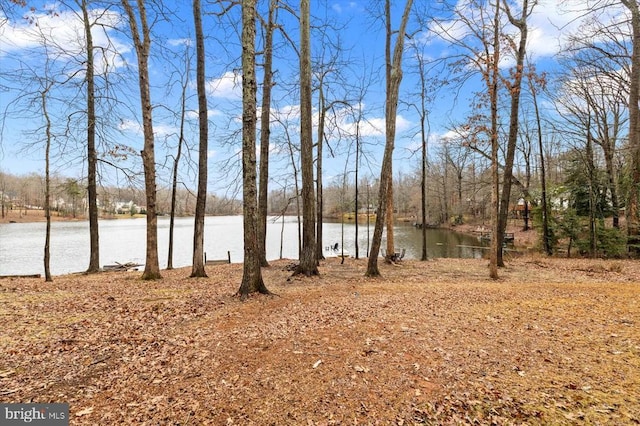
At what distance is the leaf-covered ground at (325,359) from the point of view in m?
2.67

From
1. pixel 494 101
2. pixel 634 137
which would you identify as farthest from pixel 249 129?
pixel 634 137

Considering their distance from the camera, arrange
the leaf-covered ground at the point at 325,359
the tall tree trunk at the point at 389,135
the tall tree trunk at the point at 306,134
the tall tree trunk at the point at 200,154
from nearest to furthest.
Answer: the leaf-covered ground at the point at 325,359 → the tall tree trunk at the point at 306,134 → the tall tree trunk at the point at 389,135 → the tall tree trunk at the point at 200,154

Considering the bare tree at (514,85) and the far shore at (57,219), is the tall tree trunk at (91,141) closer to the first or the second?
the bare tree at (514,85)

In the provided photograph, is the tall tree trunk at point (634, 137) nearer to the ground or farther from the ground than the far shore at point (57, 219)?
farther from the ground

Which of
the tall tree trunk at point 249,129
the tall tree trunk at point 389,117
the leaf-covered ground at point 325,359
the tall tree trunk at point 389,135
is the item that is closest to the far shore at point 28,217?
the leaf-covered ground at point 325,359

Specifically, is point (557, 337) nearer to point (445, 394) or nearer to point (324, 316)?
point (445, 394)

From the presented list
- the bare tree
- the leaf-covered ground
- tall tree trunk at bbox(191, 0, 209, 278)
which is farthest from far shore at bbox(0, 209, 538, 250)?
tall tree trunk at bbox(191, 0, 209, 278)

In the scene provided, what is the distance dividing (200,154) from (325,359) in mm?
8023

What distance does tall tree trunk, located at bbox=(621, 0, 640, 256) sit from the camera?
11492 millimetres

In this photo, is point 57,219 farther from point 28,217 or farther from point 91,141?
point 91,141

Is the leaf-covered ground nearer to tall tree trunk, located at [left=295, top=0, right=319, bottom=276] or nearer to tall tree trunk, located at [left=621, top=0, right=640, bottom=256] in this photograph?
tall tree trunk, located at [left=295, top=0, right=319, bottom=276]

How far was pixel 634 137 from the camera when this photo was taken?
12.3 metres

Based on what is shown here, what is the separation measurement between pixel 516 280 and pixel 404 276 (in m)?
3.14

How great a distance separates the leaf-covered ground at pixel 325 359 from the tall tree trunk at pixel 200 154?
350 centimetres
